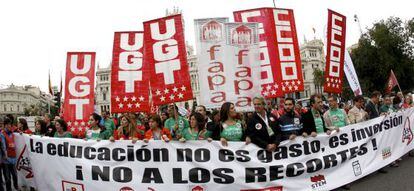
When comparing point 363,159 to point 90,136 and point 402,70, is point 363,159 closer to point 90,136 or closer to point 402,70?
point 90,136

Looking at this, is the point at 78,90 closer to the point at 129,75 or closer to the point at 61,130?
the point at 129,75

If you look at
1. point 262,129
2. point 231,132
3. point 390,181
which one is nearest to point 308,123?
point 262,129

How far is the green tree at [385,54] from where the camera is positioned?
40938 millimetres

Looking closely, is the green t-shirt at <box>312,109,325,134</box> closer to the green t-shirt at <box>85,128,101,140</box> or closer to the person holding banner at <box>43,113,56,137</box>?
the green t-shirt at <box>85,128,101,140</box>

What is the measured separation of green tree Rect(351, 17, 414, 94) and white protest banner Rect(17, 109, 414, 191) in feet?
123

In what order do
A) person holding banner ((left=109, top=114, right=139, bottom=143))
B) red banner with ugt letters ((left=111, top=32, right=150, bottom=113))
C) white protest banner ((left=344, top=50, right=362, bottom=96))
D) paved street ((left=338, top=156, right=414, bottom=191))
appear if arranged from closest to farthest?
paved street ((left=338, top=156, right=414, bottom=191))
person holding banner ((left=109, top=114, right=139, bottom=143))
red banner with ugt letters ((left=111, top=32, right=150, bottom=113))
white protest banner ((left=344, top=50, right=362, bottom=96))

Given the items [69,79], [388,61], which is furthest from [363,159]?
[388,61]

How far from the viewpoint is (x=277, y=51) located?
884 cm

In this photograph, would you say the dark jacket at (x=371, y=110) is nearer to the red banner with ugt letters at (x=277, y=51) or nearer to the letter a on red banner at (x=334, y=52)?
the letter a on red banner at (x=334, y=52)

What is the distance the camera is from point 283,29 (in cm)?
897

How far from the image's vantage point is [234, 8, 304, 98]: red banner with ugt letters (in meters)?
8.76

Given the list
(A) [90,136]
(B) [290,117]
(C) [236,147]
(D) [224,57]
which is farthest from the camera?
(A) [90,136]

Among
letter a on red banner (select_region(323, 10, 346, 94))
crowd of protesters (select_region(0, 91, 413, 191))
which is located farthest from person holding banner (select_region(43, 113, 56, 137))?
letter a on red banner (select_region(323, 10, 346, 94))

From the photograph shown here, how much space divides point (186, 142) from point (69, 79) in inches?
173
